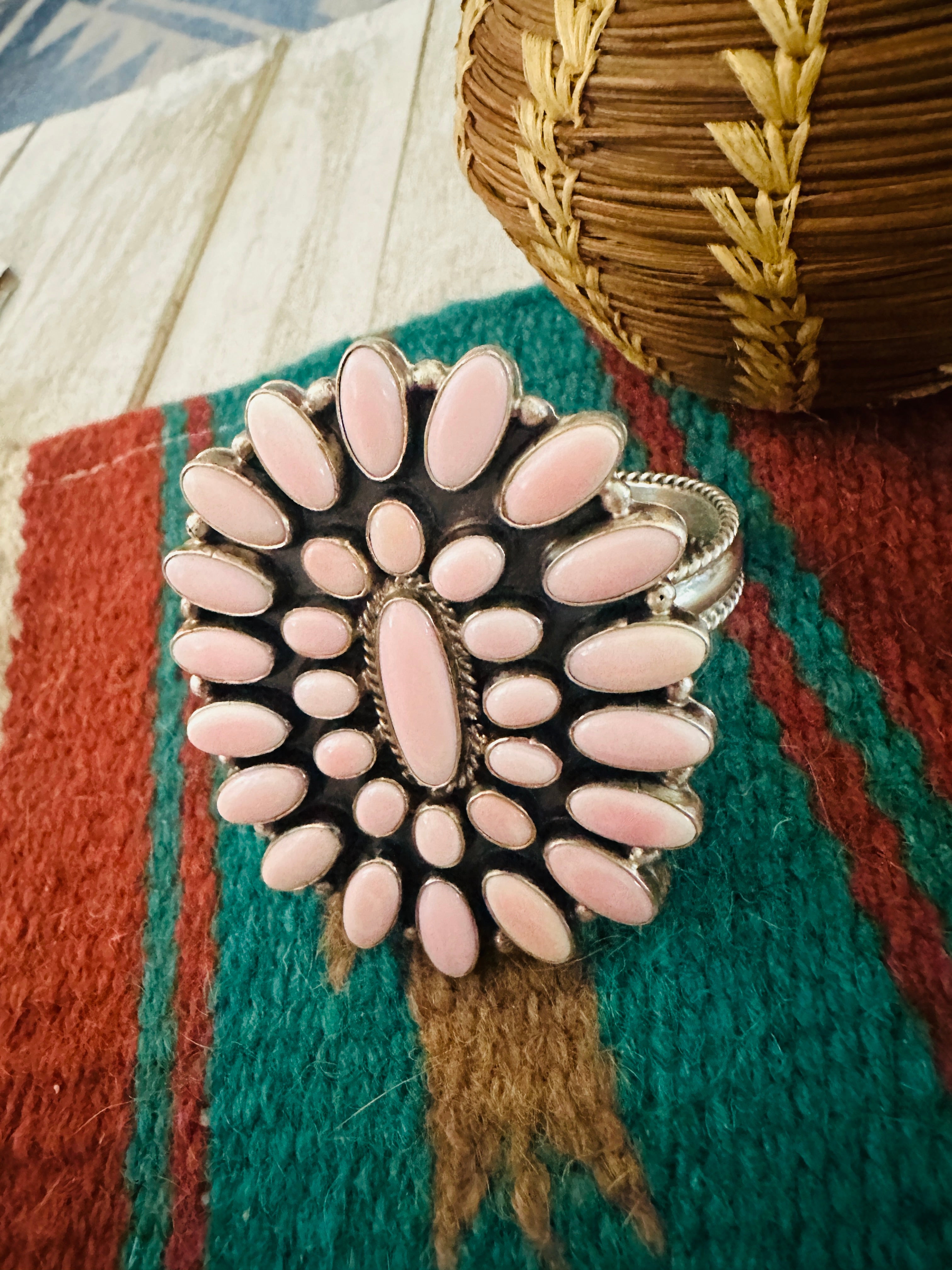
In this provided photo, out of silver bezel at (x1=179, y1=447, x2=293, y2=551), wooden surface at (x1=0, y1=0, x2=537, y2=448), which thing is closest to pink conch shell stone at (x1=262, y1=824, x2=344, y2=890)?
silver bezel at (x1=179, y1=447, x2=293, y2=551)

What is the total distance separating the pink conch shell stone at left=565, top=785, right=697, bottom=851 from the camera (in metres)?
0.31

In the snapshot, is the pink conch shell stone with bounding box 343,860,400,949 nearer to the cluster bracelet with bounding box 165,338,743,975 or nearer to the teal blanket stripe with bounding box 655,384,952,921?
the cluster bracelet with bounding box 165,338,743,975

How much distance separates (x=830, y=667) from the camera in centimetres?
41

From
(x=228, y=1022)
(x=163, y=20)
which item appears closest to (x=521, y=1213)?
(x=228, y=1022)

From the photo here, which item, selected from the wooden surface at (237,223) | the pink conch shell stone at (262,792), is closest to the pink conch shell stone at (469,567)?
the pink conch shell stone at (262,792)

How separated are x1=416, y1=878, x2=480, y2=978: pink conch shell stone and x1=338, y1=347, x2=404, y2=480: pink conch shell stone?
0.15m

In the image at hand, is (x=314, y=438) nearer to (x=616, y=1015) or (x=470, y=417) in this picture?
(x=470, y=417)

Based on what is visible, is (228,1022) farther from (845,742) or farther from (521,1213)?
(845,742)

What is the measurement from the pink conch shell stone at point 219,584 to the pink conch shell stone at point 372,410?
0.20 feet

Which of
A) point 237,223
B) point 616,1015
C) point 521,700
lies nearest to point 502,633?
point 521,700

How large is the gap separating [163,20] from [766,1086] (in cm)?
137

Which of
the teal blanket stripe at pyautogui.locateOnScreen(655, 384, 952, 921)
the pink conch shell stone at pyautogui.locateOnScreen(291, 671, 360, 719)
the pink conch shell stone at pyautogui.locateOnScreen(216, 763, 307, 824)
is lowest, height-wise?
the teal blanket stripe at pyautogui.locateOnScreen(655, 384, 952, 921)

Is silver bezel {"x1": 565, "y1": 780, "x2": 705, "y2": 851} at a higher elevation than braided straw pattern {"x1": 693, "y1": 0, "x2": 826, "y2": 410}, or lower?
lower

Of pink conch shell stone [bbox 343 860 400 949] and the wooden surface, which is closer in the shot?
pink conch shell stone [bbox 343 860 400 949]
